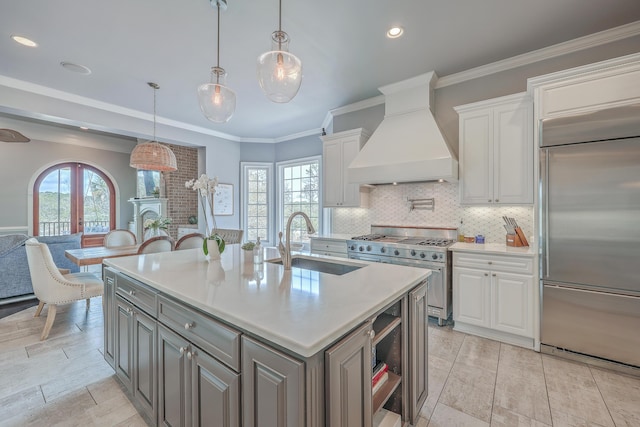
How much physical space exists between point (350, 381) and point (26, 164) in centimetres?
879

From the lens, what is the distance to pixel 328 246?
412 cm

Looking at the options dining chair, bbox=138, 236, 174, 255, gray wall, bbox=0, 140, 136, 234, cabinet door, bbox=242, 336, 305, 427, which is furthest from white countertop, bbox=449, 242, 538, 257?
gray wall, bbox=0, 140, 136, 234

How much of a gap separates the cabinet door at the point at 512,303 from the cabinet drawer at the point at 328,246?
6.09 feet

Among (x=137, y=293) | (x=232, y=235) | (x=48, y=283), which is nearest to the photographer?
(x=137, y=293)

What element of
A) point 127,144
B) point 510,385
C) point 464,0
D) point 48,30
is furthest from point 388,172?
point 127,144

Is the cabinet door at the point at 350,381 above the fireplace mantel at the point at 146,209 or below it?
below

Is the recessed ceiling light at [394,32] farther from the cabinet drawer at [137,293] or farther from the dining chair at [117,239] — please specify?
the dining chair at [117,239]

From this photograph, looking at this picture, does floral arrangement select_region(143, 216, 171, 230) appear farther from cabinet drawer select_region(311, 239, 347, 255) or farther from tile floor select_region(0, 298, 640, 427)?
cabinet drawer select_region(311, 239, 347, 255)

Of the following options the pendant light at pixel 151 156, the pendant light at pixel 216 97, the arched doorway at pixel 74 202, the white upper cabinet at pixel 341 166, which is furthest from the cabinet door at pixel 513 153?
the arched doorway at pixel 74 202

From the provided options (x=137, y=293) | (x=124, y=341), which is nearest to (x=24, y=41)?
(x=137, y=293)

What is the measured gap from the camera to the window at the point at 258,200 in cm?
621

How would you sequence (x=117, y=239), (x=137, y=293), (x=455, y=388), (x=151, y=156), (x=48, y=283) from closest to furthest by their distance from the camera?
(x=137, y=293), (x=455, y=388), (x=48, y=283), (x=151, y=156), (x=117, y=239)

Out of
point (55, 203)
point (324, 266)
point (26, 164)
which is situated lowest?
point (324, 266)

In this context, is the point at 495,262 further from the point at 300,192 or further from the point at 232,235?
the point at 300,192
